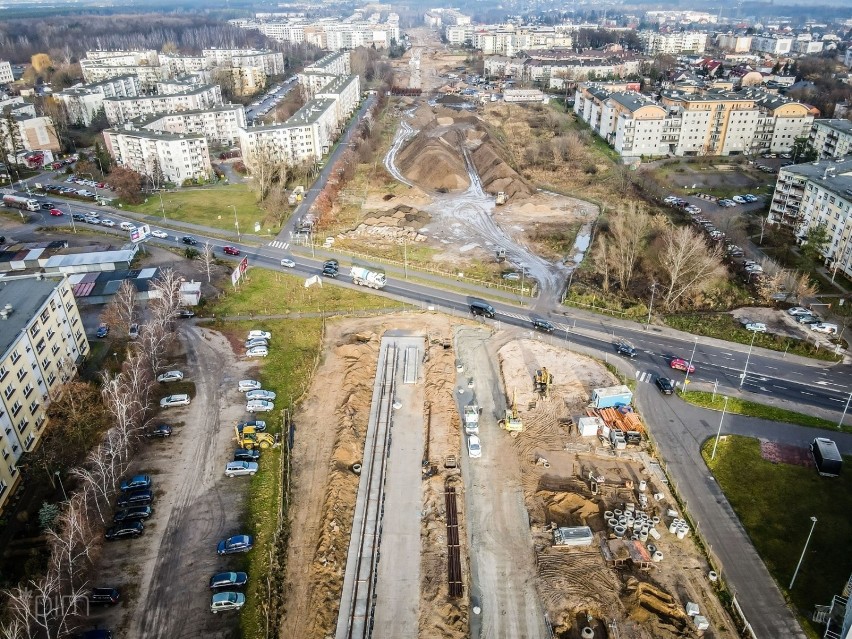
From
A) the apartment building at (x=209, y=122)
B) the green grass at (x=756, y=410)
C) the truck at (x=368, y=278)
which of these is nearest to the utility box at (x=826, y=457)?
the green grass at (x=756, y=410)

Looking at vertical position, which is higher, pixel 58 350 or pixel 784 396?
pixel 58 350

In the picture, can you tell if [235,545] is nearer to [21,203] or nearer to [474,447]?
[474,447]

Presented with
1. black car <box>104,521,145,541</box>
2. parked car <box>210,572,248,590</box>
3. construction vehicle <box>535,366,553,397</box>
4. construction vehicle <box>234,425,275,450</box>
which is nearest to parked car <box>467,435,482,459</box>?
construction vehicle <box>535,366,553,397</box>

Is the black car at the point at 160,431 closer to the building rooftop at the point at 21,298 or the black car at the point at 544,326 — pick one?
the building rooftop at the point at 21,298

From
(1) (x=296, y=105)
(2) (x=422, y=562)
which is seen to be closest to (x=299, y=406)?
(2) (x=422, y=562)

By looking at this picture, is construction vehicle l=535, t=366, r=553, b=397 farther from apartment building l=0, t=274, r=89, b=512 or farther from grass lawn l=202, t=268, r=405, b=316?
apartment building l=0, t=274, r=89, b=512

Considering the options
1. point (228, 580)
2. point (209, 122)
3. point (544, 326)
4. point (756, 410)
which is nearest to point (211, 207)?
point (209, 122)

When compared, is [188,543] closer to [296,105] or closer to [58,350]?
[58,350]
